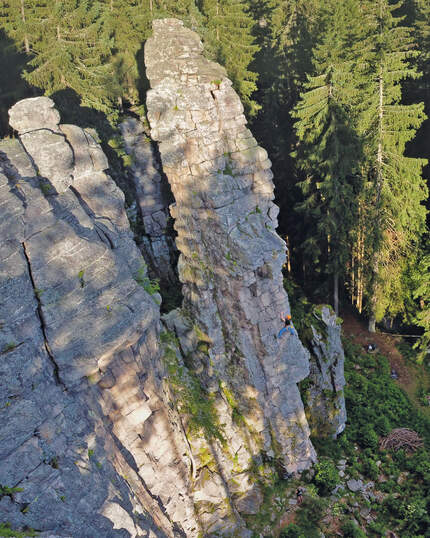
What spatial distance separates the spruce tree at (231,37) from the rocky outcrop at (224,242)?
6555 millimetres

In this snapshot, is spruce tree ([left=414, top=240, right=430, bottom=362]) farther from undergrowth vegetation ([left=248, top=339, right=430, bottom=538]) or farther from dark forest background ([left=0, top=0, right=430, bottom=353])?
undergrowth vegetation ([left=248, top=339, right=430, bottom=538])

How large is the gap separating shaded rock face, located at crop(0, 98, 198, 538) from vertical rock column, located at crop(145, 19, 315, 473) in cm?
334

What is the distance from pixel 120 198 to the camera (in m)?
10.1

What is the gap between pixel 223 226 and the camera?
1236cm

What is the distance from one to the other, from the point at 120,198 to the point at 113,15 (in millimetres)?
12546

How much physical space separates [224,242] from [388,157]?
10743mm

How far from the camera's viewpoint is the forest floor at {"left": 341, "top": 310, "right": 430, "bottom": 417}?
20.5 m

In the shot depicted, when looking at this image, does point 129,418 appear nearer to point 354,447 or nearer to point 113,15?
point 354,447

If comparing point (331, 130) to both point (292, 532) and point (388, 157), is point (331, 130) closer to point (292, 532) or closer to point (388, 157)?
point (388, 157)

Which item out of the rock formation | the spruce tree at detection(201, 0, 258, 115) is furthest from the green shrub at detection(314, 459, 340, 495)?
the spruce tree at detection(201, 0, 258, 115)

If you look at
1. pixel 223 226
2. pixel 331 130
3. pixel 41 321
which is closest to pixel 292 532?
pixel 223 226

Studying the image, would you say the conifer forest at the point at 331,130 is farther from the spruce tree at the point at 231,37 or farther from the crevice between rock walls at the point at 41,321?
the crevice between rock walls at the point at 41,321

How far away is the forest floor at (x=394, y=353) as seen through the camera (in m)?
20.5

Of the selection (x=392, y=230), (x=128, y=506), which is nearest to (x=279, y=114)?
(x=392, y=230)
